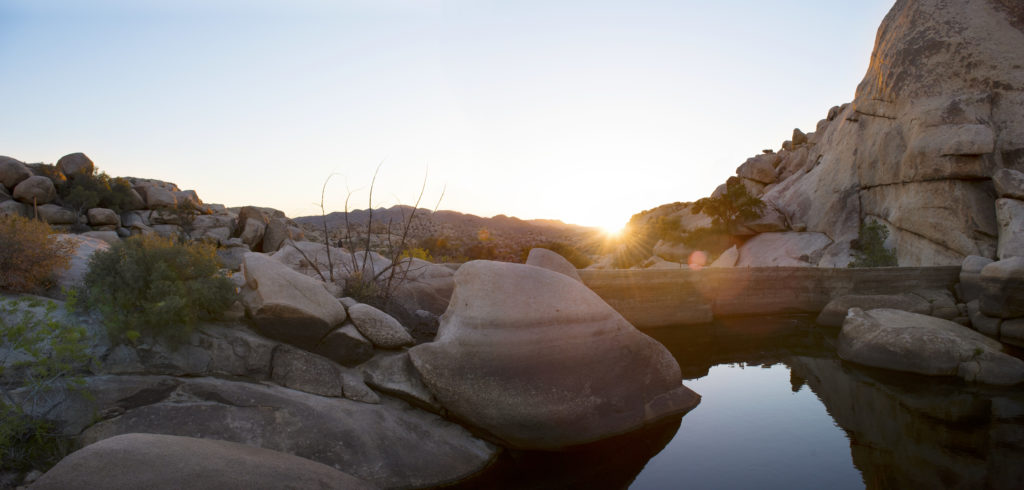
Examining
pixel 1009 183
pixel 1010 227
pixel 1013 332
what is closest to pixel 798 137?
pixel 1009 183

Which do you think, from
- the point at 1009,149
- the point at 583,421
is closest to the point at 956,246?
the point at 1009,149

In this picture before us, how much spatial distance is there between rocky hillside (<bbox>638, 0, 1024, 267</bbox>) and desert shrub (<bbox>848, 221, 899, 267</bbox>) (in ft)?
1.13

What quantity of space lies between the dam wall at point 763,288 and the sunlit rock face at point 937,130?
7033 millimetres

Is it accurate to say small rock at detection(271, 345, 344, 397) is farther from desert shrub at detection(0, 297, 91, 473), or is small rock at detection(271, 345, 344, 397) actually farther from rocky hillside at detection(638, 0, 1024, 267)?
rocky hillside at detection(638, 0, 1024, 267)

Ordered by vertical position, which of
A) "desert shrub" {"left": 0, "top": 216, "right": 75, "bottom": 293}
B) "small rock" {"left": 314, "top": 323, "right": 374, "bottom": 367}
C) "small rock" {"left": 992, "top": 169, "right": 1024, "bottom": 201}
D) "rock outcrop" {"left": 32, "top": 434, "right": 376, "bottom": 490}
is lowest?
"rock outcrop" {"left": 32, "top": 434, "right": 376, "bottom": 490}

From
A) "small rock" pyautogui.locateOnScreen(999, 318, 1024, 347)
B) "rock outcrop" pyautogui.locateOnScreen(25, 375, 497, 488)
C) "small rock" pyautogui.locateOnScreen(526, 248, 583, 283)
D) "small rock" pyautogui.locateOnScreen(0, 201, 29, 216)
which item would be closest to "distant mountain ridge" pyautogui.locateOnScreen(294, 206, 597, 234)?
"small rock" pyautogui.locateOnScreen(0, 201, 29, 216)

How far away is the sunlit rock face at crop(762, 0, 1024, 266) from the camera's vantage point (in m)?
20.1

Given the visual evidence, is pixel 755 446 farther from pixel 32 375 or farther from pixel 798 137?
pixel 798 137

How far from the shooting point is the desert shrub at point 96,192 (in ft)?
63.7

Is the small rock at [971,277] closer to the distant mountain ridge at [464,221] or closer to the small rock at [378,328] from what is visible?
the small rock at [378,328]

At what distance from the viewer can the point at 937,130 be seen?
68.2ft

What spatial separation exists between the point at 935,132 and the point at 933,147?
2.11 ft

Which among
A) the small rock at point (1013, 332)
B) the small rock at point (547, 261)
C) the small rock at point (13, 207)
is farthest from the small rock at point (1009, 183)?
the small rock at point (13, 207)

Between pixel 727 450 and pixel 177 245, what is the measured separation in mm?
7266
